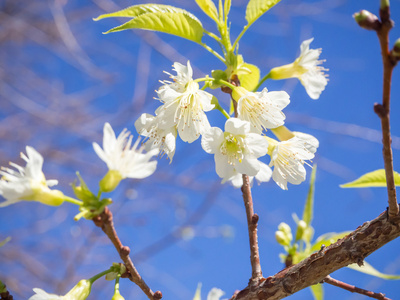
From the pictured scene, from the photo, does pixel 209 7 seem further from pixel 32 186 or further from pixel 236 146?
pixel 32 186

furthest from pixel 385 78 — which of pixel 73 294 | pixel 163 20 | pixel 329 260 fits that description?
pixel 73 294

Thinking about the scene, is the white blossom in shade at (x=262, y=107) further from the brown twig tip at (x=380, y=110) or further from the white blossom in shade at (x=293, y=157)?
the brown twig tip at (x=380, y=110)

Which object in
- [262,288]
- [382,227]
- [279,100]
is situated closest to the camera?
[382,227]

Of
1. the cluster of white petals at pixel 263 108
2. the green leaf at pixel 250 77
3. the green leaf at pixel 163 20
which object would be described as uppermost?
the green leaf at pixel 163 20

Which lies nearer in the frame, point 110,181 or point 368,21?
point 368,21

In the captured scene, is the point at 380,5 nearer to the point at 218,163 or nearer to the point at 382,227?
the point at 382,227

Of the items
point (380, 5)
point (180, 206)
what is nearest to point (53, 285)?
point (180, 206)

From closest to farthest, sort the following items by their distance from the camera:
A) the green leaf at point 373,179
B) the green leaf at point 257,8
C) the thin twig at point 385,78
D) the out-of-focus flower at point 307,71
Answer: the thin twig at point 385,78 → the green leaf at point 373,179 → the green leaf at point 257,8 → the out-of-focus flower at point 307,71

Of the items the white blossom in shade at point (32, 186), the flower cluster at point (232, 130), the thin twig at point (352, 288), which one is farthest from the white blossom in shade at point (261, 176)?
the white blossom in shade at point (32, 186)
